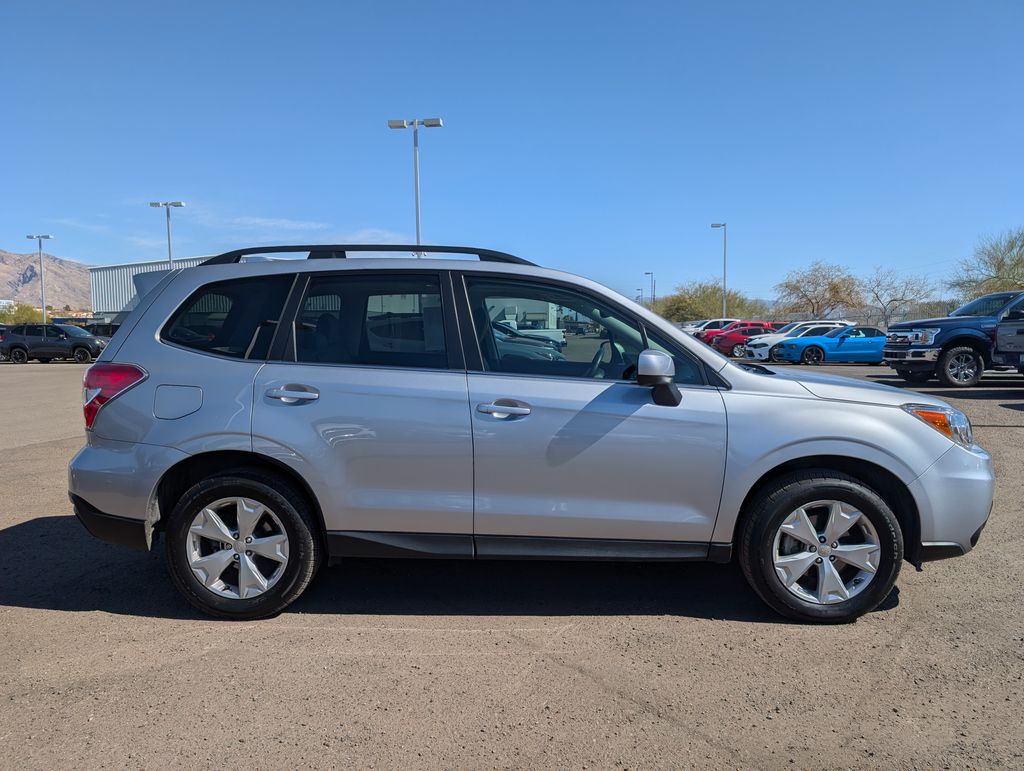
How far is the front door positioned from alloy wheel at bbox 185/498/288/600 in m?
1.07

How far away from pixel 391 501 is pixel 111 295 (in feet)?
190

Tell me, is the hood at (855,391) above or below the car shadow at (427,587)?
above

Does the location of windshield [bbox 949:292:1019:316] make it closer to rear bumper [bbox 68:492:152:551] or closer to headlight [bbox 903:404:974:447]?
headlight [bbox 903:404:974:447]

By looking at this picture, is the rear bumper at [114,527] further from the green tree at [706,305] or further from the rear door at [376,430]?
the green tree at [706,305]

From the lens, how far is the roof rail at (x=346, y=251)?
407 centimetres

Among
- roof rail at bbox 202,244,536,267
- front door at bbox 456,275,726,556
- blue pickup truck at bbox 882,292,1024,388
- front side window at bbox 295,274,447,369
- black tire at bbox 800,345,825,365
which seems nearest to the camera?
front door at bbox 456,275,726,556

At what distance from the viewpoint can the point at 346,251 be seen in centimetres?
409

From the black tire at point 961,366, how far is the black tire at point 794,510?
40.7ft

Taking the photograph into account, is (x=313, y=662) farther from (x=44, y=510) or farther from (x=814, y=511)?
(x=44, y=510)

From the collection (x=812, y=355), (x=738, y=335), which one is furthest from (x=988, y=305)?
(x=738, y=335)

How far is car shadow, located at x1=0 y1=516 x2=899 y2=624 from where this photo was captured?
3949 millimetres

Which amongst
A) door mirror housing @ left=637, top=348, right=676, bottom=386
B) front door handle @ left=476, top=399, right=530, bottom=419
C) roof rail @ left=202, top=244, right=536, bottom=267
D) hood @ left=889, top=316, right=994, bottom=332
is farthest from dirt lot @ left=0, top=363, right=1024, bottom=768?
hood @ left=889, top=316, right=994, bottom=332

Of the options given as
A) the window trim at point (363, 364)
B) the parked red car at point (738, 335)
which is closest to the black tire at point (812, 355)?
the parked red car at point (738, 335)

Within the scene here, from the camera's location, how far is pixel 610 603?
4020 millimetres
